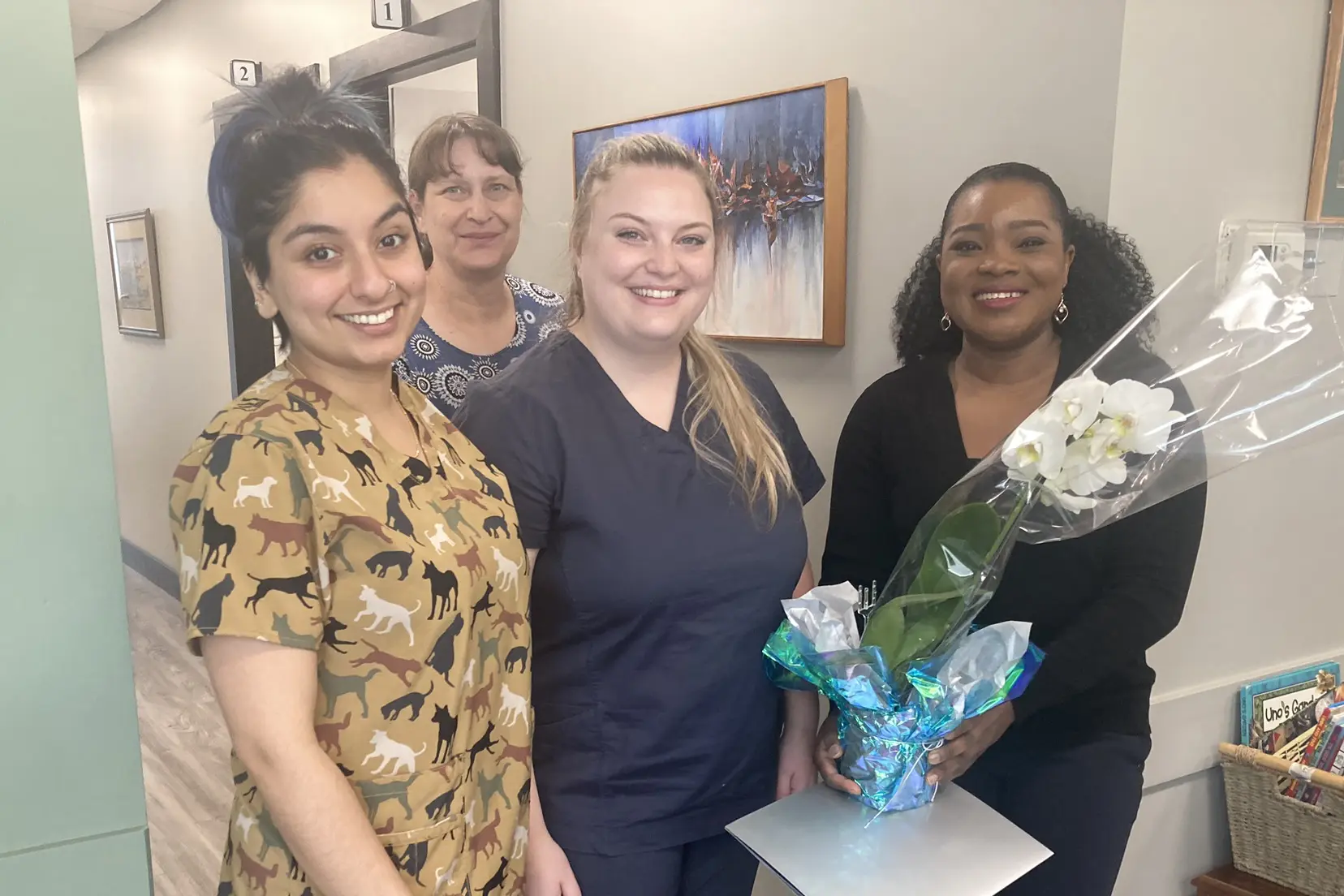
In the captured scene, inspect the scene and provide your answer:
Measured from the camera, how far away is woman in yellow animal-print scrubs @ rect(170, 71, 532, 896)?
690mm

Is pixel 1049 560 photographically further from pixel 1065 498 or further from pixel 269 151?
pixel 269 151

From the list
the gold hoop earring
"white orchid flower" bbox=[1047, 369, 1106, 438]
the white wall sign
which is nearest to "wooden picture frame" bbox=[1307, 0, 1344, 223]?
the gold hoop earring

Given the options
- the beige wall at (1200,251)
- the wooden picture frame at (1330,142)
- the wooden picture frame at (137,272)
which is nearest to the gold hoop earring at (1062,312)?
the beige wall at (1200,251)

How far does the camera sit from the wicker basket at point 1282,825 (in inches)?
59.4

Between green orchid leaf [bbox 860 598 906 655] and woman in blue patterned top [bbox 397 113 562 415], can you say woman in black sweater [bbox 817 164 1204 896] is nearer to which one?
green orchid leaf [bbox 860 598 906 655]

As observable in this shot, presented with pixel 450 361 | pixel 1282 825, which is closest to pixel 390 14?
pixel 450 361

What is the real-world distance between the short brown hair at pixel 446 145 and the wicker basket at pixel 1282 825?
5.31ft

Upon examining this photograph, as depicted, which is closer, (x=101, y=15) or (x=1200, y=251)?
(x=101, y=15)

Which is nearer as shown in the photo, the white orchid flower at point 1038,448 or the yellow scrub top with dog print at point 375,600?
the yellow scrub top with dog print at point 375,600

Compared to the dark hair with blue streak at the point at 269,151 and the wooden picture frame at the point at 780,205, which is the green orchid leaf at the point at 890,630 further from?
the wooden picture frame at the point at 780,205

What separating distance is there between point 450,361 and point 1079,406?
0.85 meters

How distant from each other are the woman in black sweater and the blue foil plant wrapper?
20 cm

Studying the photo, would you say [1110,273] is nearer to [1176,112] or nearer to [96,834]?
[1176,112]

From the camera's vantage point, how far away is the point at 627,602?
3.28ft
